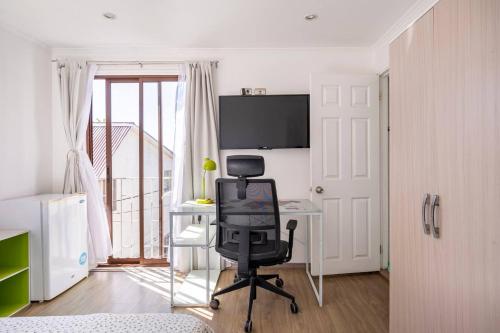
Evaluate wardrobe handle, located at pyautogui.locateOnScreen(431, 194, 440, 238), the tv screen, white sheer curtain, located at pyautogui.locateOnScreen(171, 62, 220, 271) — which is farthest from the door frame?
wardrobe handle, located at pyautogui.locateOnScreen(431, 194, 440, 238)

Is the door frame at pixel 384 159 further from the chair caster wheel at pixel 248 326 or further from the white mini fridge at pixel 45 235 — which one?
the white mini fridge at pixel 45 235

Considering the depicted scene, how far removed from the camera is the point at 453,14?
1.15m

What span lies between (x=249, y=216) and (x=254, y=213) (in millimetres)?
53

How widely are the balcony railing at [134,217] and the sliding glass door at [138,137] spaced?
1cm

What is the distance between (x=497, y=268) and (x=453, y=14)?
0.98 m

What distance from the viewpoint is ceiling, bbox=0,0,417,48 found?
2.36 metres

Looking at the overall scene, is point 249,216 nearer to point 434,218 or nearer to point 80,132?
point 434,218

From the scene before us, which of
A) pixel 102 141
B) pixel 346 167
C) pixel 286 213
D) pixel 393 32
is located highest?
pixel 393 32

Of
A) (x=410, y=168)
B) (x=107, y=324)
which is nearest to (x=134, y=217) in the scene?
(x=107, y=324)

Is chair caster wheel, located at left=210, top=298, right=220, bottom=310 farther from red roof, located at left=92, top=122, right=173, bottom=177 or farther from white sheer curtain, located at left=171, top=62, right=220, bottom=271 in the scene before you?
red roof, located at left=92, top=122, right=173, bottom=177

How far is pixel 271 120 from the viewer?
125 inches

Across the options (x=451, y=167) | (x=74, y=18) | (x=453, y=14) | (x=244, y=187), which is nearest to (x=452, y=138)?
(x=451, y=167)

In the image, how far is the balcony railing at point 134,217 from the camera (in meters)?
3.45

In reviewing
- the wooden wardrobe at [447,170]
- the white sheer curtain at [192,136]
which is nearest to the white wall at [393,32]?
the wooden wardrobe at [447,170]
